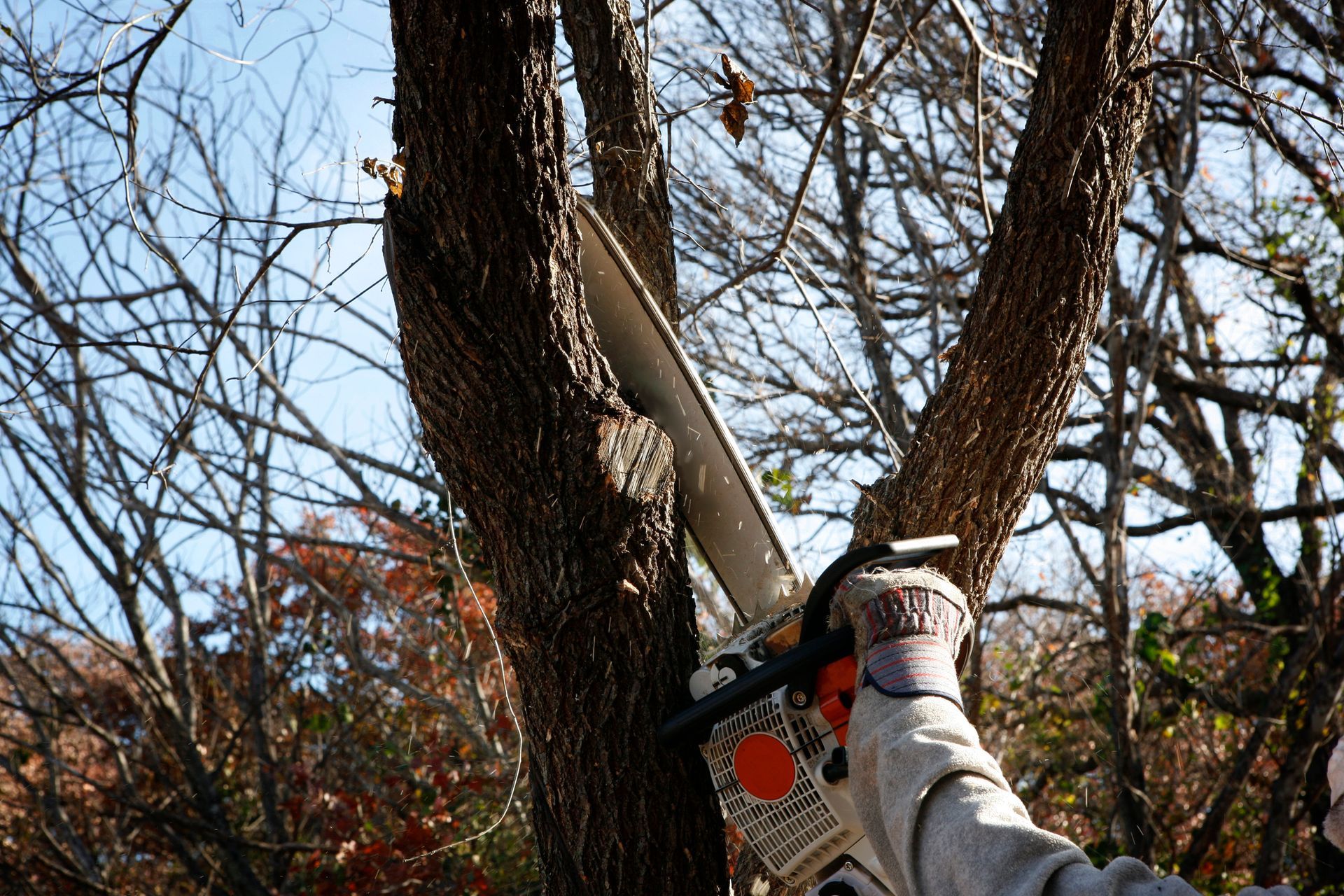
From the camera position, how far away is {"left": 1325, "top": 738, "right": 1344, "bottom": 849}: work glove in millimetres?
1276

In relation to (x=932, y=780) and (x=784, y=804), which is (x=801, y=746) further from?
A: (x=932, y=780)

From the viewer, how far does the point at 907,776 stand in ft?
4.19

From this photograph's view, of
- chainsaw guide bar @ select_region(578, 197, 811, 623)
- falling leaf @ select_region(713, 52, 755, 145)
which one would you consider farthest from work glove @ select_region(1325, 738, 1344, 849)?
falling leaf @ select_region(713, 52, 755, 145)

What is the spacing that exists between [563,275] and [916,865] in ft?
3.59

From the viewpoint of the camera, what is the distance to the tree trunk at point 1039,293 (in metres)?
1.99

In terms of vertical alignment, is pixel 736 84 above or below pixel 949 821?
above

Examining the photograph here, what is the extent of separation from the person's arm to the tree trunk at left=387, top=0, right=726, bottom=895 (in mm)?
381

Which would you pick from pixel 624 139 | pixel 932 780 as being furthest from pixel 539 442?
pixel 624 139

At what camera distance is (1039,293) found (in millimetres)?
1986

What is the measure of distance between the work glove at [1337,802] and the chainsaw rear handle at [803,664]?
2.07 feet

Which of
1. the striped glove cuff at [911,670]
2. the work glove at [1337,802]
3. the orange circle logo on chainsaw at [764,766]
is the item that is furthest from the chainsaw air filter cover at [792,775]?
the work glove at [1337,802]

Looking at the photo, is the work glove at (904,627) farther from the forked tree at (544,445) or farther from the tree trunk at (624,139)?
the tree trunk at (624,139)

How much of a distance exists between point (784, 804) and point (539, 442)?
2.36 feet

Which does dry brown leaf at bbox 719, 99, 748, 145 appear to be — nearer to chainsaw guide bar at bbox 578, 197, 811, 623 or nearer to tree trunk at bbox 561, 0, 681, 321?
tree trunk at bbox 561, 0, 681, 321
